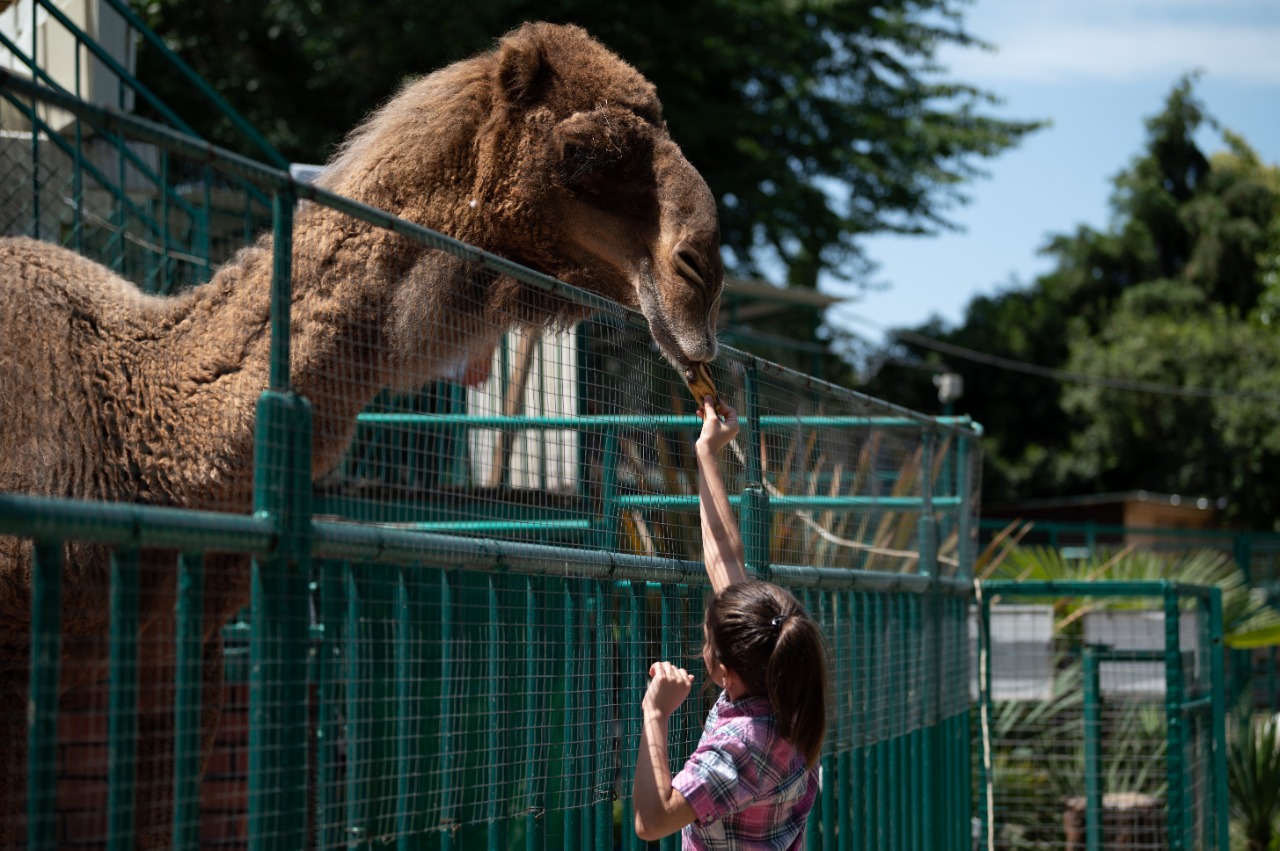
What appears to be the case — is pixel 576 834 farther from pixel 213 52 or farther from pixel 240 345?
pixel 213 52

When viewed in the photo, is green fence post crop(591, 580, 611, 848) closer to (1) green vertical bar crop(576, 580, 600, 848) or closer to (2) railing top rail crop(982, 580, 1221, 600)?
(1) green vertical bar crop(576, 580, 600, 848)

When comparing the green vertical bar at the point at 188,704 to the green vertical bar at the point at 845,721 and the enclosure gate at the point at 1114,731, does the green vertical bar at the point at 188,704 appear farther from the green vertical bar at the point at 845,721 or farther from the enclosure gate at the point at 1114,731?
the enclosure gate at the point at 1114,731

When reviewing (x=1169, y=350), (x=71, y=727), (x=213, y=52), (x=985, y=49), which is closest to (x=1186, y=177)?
(x=1169, y=350)

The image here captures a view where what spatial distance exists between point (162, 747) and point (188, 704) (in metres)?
1.66

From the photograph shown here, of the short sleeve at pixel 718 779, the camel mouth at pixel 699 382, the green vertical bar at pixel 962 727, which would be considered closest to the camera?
the short sleeve at pixel 718 779

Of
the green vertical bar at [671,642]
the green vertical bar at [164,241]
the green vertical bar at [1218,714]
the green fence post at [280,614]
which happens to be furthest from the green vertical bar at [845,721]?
the green vertical bar at [1218,714]

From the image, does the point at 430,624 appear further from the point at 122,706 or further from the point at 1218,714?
the point at 1218,714

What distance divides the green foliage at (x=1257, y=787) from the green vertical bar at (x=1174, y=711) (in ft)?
10.6

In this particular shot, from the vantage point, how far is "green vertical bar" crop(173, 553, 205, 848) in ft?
7.11

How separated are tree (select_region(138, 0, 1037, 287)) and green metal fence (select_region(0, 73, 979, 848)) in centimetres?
1288

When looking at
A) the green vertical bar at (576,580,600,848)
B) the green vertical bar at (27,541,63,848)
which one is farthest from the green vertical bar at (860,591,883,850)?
the green vertical bar at (27,541,63,848)

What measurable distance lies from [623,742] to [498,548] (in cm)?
82

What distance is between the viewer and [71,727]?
19.3ft

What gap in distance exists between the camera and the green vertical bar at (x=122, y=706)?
2037 millimetres
